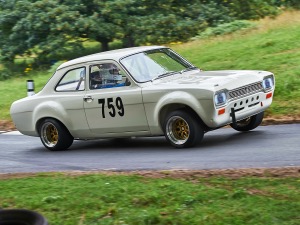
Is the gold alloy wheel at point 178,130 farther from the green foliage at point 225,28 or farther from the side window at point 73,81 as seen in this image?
the green foliage at point 225,28

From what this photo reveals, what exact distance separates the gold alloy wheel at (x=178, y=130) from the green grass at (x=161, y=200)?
2327 mm

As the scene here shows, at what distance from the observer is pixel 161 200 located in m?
7.48

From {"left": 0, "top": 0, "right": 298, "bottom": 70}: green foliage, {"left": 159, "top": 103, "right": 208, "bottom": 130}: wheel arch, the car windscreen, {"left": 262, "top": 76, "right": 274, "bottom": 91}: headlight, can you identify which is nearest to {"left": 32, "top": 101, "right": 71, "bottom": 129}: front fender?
the car windscreen

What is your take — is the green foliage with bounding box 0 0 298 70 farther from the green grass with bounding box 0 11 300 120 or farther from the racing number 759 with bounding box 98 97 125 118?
the racing number 759 with bounding box 98 97 125 118

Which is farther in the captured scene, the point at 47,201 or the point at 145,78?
the point at 145,78

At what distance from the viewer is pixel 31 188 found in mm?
8586

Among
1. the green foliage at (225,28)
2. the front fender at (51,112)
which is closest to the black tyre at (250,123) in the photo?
the front fender at (51,112)

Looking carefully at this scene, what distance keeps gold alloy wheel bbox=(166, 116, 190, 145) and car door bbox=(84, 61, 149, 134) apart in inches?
17.6

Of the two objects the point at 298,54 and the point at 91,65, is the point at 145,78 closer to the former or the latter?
the point at 91,65

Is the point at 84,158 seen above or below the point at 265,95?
below

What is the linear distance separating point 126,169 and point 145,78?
201cm

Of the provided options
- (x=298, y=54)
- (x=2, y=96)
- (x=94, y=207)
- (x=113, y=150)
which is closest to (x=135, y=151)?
(x=113, y=150)

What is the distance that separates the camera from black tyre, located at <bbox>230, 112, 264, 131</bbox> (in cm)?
1195

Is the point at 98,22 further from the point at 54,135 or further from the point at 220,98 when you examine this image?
the point at 220,98
